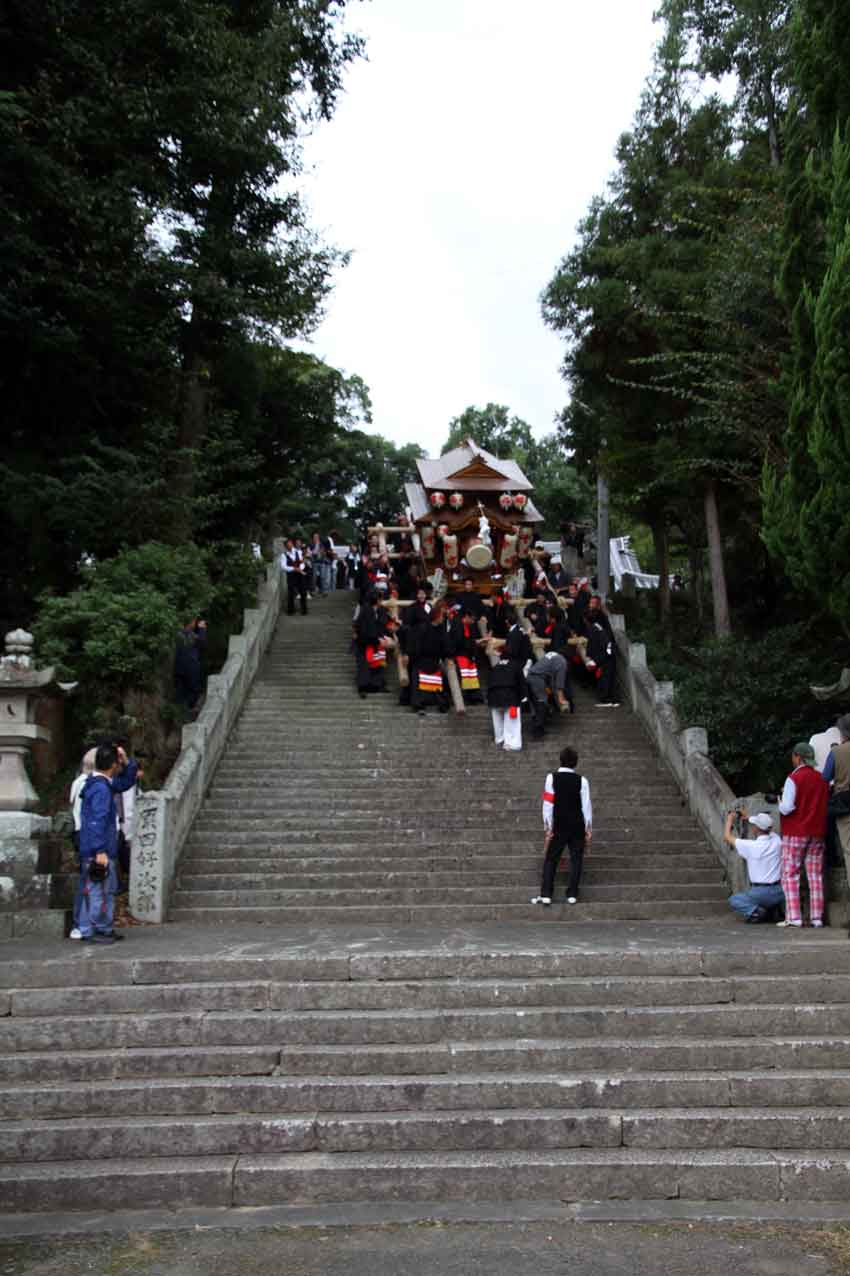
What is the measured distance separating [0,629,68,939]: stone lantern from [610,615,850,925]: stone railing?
6936 millimetres

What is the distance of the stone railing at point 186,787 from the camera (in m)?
10.6

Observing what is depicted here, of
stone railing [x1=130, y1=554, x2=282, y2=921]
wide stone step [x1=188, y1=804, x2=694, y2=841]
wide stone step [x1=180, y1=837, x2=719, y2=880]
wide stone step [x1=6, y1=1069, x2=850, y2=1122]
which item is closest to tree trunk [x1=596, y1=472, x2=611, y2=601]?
stone railing [x1=130, y1=554, x2=282, y2=921]

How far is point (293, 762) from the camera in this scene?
1434 cm

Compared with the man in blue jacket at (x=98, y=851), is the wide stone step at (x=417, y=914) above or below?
below

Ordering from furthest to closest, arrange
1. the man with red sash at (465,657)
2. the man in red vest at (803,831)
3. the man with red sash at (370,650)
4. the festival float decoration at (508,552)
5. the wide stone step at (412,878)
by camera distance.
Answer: the festival float decoration at (508,552) → the man with red sash at (370,650) → the man with red sash at (465,657) → the wide stone step at (412,878) → the man in red vest at (803,831)

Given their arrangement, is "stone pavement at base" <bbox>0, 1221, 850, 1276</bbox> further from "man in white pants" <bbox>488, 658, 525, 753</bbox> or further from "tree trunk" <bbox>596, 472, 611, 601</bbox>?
"tree trunk" <bbox>596, 472, 611, 601</bbox>

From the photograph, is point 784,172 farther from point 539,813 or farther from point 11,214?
point 11,214

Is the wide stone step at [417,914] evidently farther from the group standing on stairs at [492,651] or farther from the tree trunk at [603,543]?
the tree trunk at [603,543]

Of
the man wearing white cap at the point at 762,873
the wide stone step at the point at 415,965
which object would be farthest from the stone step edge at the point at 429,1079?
the man wearing white cap at the point at 762,873

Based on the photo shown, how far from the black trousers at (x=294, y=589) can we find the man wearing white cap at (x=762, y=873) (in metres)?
13.3

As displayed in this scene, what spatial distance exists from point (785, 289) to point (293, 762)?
834 cm

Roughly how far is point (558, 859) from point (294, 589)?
1300cm

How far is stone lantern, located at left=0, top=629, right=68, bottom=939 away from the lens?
945 centimetres

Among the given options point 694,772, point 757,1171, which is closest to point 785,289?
point 694,772
